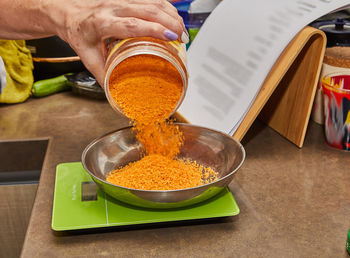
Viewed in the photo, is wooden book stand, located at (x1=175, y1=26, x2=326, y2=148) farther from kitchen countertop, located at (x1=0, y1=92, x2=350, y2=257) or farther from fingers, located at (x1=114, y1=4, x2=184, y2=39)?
fingers, located at (x1=114, y1=4, x2=184, y2=39)

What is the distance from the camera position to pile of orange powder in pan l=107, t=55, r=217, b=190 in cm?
77

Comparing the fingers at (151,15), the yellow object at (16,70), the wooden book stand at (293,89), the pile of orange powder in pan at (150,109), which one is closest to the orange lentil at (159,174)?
the pile of orange powder in pan at (150,109)

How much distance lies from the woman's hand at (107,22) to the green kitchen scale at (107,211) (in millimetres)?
231

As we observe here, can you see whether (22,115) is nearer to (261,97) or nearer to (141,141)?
(141,141)

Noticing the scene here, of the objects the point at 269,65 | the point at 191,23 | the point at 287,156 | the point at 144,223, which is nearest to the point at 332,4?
the point at 269,65

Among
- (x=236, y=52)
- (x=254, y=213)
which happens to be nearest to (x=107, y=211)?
(x=254, y=213)

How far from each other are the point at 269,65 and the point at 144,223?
43 centimetres

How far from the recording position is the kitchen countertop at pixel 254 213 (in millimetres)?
689

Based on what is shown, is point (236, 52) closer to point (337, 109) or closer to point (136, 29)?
point (337, 109)

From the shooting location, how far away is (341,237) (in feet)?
2.33

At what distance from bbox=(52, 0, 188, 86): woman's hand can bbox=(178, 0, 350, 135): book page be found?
258 mm

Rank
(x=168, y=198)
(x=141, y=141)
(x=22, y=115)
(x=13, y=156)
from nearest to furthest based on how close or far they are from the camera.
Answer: (x=168, y=198) < (x=141, y=141) < (x=13, y=156) < (x=22, y=115)

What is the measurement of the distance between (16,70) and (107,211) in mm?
658

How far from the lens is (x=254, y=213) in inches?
30.4
